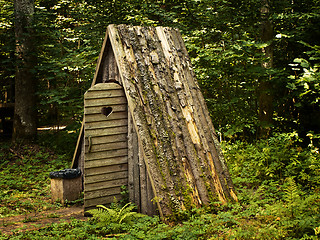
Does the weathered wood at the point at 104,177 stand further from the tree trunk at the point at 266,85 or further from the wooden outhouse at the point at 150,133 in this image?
the tree trunk at the point at 266,85

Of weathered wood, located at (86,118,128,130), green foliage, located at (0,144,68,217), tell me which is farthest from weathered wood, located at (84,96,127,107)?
green foliage, located at (0,144,68,217)

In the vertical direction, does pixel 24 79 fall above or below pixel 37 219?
above

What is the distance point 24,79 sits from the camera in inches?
460

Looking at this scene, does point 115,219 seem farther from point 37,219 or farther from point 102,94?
point 102,94

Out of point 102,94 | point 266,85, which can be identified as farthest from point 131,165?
point 266,85

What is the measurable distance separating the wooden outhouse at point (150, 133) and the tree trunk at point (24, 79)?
22.5 ft

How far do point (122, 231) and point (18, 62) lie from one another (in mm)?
8781

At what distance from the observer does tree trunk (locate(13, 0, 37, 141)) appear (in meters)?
11.4

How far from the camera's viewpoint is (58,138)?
41.3 ft

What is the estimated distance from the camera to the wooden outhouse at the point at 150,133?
4699 mm

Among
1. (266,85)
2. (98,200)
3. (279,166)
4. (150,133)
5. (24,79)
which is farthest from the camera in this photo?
(24,79)

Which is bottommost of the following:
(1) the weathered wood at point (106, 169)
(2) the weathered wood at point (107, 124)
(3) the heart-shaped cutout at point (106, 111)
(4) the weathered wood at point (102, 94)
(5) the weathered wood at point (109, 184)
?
(5) the weathered wood at point (109, 184)

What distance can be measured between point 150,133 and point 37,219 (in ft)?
8.32

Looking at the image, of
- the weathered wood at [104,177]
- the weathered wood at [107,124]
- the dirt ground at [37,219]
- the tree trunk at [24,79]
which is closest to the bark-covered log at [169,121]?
the weathered wood at [107,124]
